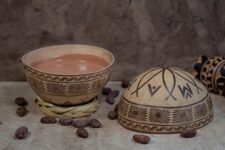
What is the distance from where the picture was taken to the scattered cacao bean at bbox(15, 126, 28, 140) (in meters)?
0.93

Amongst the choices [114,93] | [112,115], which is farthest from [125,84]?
[112,115]

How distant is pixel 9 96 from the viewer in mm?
1149

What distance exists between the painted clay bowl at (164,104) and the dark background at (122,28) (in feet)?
0.77

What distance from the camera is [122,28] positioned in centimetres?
121

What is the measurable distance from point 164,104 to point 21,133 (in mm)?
268

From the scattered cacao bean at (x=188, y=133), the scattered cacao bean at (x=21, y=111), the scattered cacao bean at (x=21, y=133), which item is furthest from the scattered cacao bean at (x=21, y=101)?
the scattered cacao bean at (x=188, y=133)

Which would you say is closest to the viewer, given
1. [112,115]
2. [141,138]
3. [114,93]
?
[141,138]

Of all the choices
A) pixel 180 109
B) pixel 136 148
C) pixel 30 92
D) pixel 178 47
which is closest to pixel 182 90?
pixel 180 109

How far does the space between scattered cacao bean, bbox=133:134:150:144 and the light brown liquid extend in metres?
0.20

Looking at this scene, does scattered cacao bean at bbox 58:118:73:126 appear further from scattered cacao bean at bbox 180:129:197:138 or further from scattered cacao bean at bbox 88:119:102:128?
scattered cacao bean at bbox 180:129:197:138

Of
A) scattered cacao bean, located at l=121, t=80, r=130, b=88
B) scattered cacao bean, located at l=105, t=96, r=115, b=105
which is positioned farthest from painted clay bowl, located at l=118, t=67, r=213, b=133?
scattered cacao bean, located at l=121, t=80, r=130, b=88

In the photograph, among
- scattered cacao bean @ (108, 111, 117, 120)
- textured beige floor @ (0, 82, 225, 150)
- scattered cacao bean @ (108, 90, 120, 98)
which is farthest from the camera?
scattered cacao bean @ (108, 90, 120, 98)

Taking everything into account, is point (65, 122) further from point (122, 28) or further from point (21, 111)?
point (122, 28)

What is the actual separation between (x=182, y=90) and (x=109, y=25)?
0.31 meters
